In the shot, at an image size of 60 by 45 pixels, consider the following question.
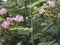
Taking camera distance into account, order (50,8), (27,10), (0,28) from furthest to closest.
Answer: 1. (27,10)
2. (0,28)
3. (50,8)

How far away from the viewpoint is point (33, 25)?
64.6 inches

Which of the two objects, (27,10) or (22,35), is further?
(27,10)

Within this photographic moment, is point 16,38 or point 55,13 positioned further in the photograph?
point 16,38

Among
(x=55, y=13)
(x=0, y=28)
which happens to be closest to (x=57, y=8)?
(x=55, y=13)

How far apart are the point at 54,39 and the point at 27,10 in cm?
39

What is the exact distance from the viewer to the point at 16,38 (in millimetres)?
1721

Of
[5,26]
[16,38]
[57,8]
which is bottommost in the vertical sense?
[16,38]

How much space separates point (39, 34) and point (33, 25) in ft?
0.25

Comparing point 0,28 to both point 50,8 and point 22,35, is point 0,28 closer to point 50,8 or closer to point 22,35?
point 22,35

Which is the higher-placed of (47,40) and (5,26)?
(5,26)

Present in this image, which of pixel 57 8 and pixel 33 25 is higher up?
pixel 57 8

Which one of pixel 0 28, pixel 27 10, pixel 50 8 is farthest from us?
pixel 27 10

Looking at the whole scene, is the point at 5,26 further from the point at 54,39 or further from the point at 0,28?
the point at 54,39

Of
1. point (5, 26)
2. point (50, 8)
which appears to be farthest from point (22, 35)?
point (50, 8)
